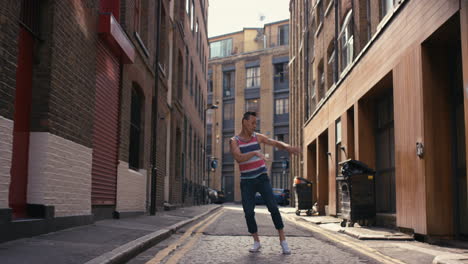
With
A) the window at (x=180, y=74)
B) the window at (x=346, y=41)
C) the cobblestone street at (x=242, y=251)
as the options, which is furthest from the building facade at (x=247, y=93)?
the cobblestone street at (x=242, y=251)

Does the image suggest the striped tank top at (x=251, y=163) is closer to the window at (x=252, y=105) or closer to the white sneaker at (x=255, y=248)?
the white sneaker at (x=255, y=248)

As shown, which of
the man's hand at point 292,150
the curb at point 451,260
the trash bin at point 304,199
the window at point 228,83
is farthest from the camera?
the window at point 228,83

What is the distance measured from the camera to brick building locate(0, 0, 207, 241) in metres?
6.44

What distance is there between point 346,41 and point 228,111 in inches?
1542

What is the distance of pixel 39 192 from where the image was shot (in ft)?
23.8

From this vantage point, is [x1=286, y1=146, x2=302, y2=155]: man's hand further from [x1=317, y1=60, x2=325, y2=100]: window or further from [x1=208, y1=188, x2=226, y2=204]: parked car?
[x1=208, y1=188, x2=226, y2=204]: parked car

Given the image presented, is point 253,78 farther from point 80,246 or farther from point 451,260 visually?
point 451,260

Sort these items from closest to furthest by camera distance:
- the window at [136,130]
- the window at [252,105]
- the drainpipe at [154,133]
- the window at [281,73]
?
the window at [136,130] → the drainpipe at [154,133] → the window at [281,73] → the window at [252,105]

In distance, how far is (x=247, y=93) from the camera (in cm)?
5456

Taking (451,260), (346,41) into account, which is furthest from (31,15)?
(346,41)

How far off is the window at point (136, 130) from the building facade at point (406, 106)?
6288 millimetres

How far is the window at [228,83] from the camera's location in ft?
184

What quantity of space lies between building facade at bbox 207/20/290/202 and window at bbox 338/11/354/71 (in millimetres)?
31979

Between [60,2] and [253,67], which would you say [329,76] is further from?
[253,67]
